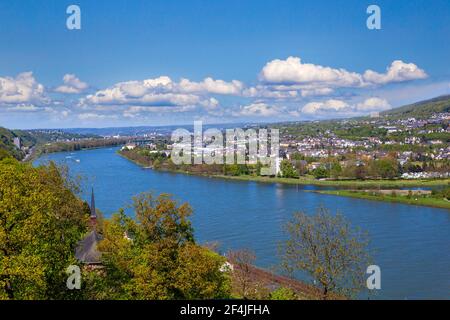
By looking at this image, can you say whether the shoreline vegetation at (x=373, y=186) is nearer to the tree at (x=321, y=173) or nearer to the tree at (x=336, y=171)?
the tree at (x=321, y=173)

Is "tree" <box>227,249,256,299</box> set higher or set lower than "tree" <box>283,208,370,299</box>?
lower

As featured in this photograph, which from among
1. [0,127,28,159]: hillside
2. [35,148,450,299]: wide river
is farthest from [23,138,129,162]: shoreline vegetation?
[35,148,450,299]: wide river

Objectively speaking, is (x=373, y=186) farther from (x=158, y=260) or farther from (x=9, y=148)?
(x=9, y=148)

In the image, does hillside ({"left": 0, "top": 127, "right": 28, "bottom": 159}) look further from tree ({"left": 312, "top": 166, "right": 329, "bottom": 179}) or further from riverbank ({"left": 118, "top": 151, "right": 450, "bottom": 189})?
tree ({"left": 312, "top": 166, "right": 329, "bottom": 179})
